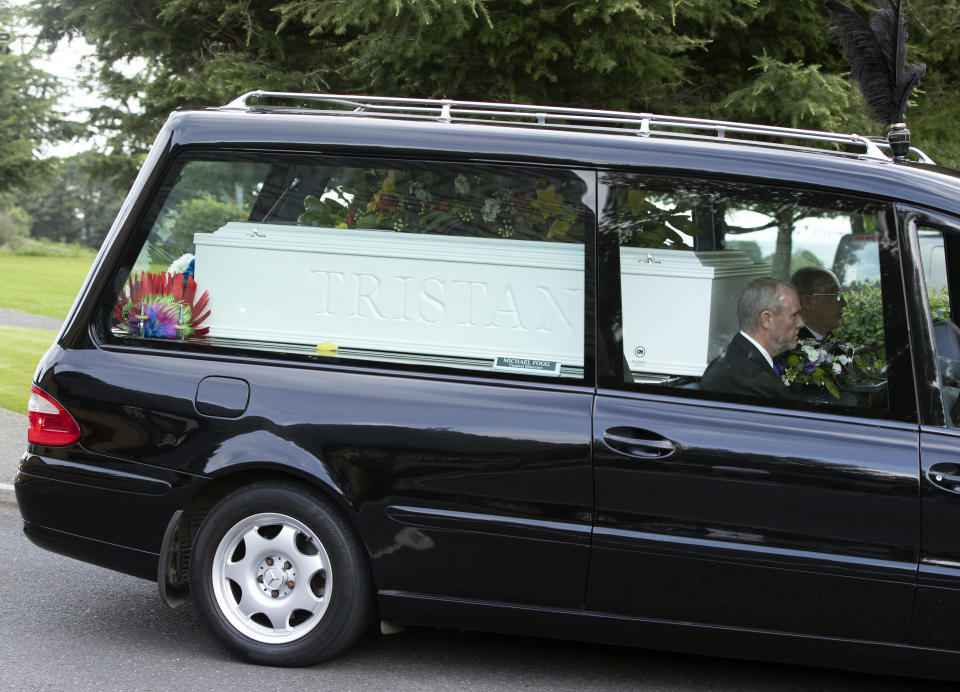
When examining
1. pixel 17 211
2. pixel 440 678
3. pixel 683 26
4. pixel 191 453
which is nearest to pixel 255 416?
pixel 191 453

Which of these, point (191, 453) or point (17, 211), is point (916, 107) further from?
point (17, 211)

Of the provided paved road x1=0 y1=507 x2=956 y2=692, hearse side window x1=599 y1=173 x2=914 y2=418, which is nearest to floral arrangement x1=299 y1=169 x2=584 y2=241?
hearse side window x1=599 y1=173 x2=914 y2=418

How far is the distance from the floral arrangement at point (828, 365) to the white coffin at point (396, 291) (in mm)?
783

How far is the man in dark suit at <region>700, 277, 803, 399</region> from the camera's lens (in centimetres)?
383

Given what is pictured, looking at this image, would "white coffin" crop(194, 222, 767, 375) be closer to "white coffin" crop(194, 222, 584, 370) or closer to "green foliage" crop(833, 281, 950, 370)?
"white coffin" crop(194, 222, 584, 370)

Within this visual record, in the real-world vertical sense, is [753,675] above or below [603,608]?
below

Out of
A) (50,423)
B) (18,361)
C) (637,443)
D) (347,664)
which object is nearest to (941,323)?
(637,443)

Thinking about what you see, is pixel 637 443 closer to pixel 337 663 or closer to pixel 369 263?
pixel 369 263

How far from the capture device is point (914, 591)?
3.60 meters

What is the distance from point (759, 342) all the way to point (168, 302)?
2251 millimetres

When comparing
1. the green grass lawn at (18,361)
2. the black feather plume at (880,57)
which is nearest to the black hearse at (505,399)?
the black feather plume at (880,57)

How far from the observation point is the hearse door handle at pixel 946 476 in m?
3.57

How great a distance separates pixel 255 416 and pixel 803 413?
77.2 inches

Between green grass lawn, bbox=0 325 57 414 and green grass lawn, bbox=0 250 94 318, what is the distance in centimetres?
677
